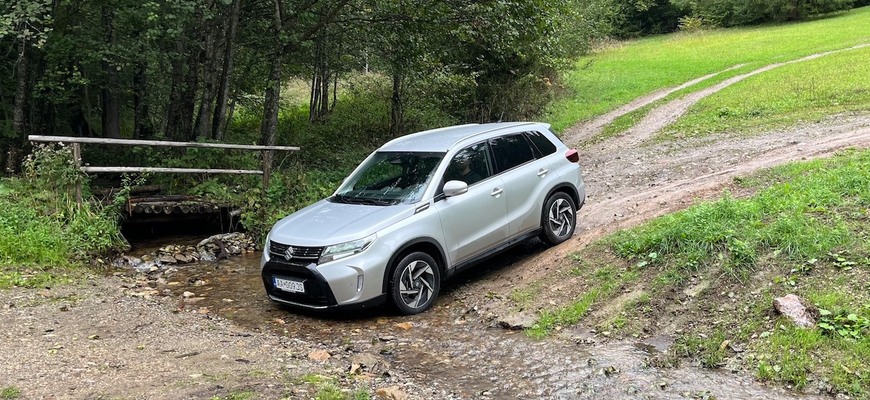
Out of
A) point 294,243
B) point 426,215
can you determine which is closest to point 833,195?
point 426,215

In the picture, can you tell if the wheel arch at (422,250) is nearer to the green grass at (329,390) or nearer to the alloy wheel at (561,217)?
the green grass at (329,390)

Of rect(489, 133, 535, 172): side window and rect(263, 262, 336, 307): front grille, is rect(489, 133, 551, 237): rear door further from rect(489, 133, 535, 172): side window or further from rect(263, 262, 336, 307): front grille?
rect(263, 262, 336, 307): front grille

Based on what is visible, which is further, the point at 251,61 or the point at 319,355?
the point at 251,61

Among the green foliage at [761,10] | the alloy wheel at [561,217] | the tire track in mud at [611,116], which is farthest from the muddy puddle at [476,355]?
the green foliage at [761,10]

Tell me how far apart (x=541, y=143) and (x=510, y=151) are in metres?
0.63

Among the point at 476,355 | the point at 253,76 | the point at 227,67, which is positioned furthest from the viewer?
the point at 253,76

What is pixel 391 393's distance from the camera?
4512mm

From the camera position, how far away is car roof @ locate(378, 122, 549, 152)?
24.2ft

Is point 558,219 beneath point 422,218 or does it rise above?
beneath

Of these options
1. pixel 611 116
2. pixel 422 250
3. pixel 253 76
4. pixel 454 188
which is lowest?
pixel 422 250

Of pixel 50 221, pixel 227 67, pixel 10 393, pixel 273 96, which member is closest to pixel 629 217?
pixel 10 393

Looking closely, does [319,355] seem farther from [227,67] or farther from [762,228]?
[227,67]

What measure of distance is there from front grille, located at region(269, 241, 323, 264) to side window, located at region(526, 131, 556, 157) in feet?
11.0

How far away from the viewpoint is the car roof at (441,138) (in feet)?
24.2
